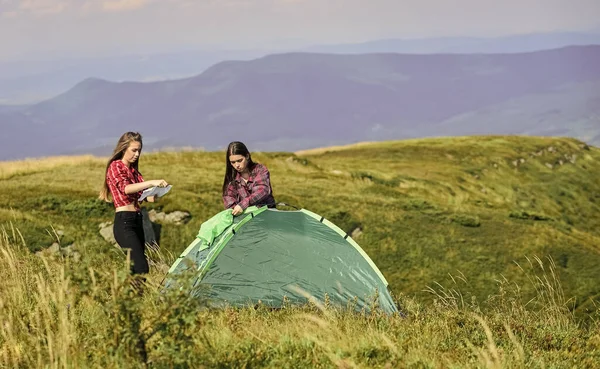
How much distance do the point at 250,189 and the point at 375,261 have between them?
44.3 ft

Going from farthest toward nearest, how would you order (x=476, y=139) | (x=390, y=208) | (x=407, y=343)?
(x=476, y=139) < (x=390, y=208) < (x=407, y=343)

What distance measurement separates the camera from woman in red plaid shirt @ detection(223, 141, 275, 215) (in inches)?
444

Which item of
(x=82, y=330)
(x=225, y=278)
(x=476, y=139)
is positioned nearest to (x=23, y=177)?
(x=225, y=278)

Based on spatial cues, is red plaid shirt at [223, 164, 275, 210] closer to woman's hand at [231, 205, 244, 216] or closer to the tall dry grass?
woman's hand at [231, 205, 244, 216]

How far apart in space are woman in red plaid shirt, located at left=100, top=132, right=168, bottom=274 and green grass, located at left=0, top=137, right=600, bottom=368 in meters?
0.56

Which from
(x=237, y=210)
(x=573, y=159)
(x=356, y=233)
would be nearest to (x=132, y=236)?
(x=237, y=210)

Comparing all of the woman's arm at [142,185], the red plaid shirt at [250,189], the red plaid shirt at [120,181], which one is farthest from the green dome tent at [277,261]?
the woman's arm at [142,185]

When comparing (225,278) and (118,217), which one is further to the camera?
(225,278)

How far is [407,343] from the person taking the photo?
793 cm

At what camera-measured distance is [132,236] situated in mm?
10211

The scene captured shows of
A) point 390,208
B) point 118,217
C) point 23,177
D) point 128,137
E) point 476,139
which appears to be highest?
point 128,137

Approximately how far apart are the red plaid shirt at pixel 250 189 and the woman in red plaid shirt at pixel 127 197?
5.54 ft

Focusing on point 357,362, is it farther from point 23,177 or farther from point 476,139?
point 476,139

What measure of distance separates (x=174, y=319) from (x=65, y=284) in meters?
0.95
